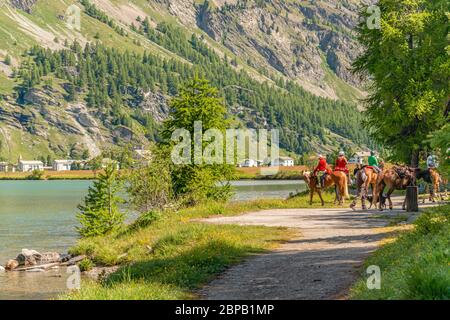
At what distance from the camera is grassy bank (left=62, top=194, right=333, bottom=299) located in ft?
48.5

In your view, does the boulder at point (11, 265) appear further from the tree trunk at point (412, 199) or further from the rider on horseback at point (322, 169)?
the tree trunk at point (412, 199)

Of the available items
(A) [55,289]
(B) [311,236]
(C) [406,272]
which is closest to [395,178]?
(B) [311,236]

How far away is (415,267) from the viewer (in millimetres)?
12133

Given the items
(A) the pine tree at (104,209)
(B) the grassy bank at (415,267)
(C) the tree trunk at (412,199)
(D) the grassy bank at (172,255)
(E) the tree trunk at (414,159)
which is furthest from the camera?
(A) the pine tree at (104,209)

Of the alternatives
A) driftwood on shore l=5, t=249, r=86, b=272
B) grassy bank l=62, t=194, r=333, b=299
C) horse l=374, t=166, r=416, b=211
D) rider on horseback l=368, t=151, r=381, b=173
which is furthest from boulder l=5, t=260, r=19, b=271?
horse l=374, t=166, r=416, b=211

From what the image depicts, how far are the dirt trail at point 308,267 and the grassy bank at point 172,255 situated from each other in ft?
2.28

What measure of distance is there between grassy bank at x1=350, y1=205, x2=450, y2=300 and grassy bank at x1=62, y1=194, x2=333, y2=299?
4401 millimetres

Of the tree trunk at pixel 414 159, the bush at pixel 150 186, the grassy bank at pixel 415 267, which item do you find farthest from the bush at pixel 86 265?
the tree trunk at pixel 414 159

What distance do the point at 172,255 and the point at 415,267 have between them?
405 inches

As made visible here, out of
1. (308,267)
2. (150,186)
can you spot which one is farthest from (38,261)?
(308,267)

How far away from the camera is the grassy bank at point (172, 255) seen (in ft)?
48.5

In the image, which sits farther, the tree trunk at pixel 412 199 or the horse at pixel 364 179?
the horse at pixel 364 179

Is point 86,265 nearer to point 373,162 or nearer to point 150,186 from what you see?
point 150,186
